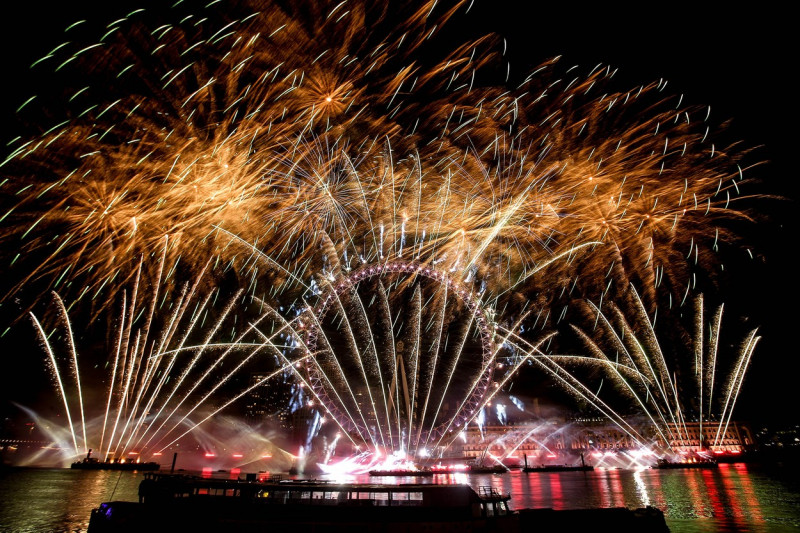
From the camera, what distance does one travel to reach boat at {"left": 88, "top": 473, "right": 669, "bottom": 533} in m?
21.5

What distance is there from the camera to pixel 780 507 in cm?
3391

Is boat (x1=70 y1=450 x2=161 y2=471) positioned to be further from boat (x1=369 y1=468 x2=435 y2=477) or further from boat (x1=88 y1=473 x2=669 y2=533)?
boat (x1=88 y1=473 x2=669 y2=533)

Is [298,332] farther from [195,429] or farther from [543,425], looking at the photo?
[543,425]

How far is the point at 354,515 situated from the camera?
22172mm

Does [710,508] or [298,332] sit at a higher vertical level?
[298,332]

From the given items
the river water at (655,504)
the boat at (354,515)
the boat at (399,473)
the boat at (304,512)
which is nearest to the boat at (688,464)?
the river water at (655,504)

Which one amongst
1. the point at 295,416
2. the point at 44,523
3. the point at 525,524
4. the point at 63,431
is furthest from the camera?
the point at 295,416

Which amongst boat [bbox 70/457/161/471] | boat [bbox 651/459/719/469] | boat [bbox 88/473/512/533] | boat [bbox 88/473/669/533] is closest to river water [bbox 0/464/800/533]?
boat [bbox 88/473/512/533]

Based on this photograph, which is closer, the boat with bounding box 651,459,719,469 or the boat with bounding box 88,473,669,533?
the boat with bounding box 88,473,669,533

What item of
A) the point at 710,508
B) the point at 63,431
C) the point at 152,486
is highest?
the point at 63,431

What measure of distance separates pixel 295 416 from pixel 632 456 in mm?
110184

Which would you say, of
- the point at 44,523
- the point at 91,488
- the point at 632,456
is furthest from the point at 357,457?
the point at 632,456

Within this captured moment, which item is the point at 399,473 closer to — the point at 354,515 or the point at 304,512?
the point at 304,512

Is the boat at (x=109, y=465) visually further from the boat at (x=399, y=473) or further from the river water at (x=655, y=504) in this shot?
the boat at (x=399, y=473)
